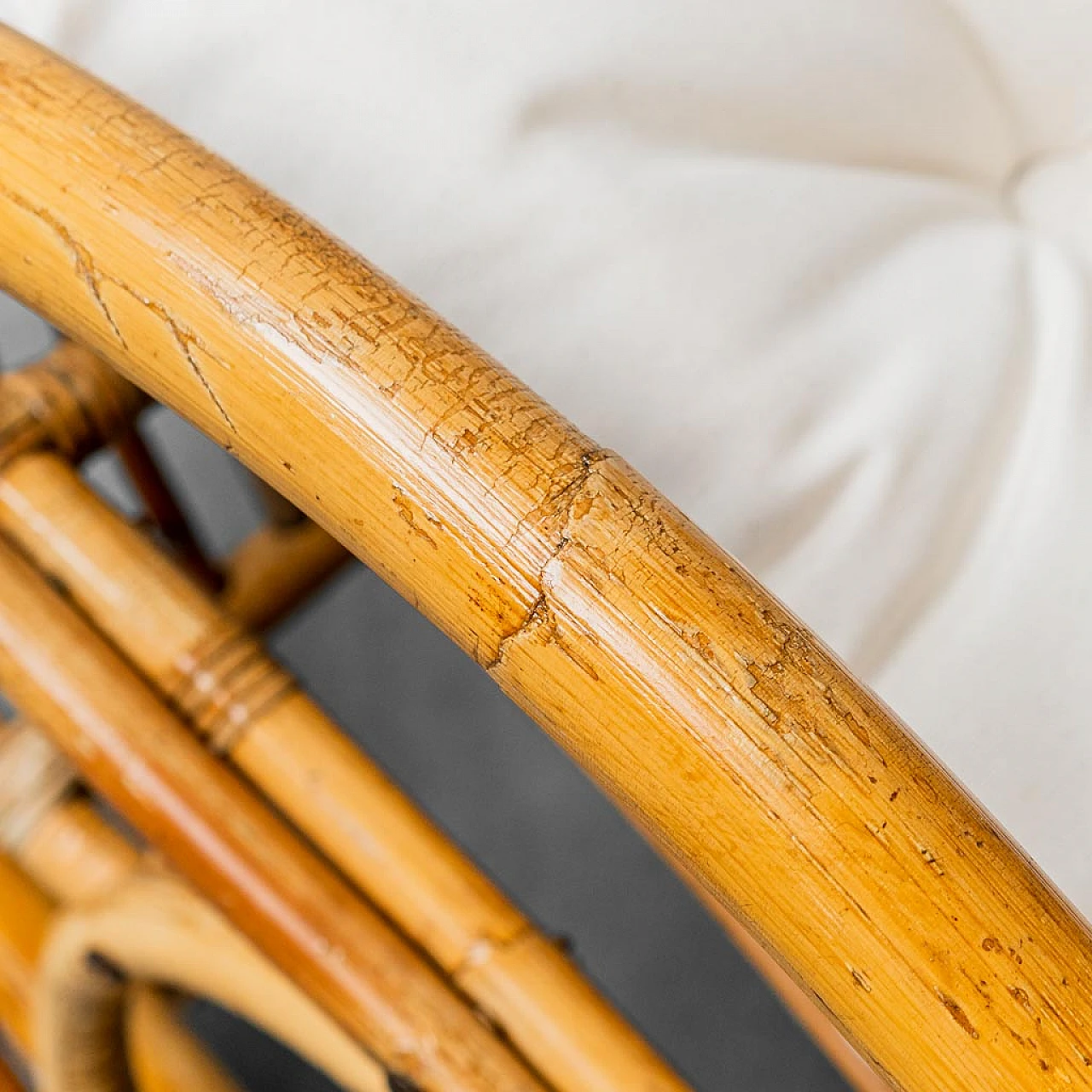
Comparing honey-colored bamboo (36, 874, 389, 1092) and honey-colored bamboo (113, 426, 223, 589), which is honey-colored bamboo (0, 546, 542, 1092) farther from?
honey-colored bamboo (113, 426, 223, 589)

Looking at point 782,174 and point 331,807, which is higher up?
point 782,174

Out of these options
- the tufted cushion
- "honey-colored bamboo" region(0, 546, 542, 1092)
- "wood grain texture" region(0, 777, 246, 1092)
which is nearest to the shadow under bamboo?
"wood grain texture" region(0, 777, 246, 1092)

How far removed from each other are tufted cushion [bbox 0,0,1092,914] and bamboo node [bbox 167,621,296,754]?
12 cm

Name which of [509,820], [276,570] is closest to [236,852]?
[276,570]

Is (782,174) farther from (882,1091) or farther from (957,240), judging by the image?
(882,1091)

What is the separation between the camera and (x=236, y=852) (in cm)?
31

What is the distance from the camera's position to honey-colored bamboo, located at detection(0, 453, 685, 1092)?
0.30 meters

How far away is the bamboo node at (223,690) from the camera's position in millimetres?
332

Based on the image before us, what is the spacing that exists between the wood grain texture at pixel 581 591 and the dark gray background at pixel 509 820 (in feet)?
1.96

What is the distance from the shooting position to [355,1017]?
30cm

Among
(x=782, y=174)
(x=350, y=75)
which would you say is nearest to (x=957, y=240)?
(x=782, y=174)

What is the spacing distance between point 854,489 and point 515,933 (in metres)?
0.15

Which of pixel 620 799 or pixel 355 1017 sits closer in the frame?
pixel 620 799

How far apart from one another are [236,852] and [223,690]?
5 centimetres
